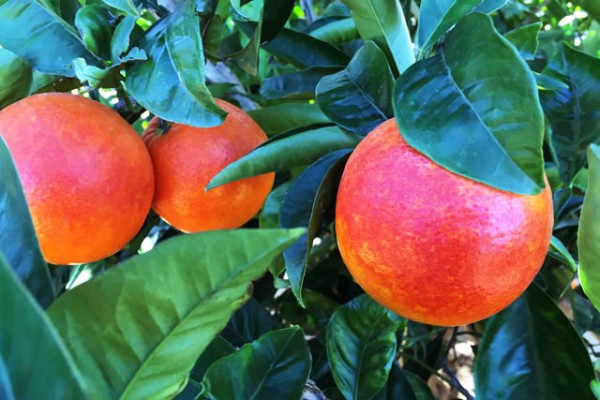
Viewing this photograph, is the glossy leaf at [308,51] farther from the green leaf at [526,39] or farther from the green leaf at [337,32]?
the green leaf at [526,39]

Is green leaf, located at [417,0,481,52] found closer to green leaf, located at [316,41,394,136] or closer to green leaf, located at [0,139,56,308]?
green leaf, located at [316,41,394,136]

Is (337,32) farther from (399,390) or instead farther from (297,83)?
(399,390)

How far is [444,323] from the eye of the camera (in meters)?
0.53

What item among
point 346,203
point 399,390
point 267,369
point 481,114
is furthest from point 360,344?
point 481,114

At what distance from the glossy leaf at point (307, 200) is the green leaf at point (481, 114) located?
14cm

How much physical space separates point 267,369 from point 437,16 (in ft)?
1.40

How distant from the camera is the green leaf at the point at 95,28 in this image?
612 mm

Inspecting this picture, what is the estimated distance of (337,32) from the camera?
3.14ft

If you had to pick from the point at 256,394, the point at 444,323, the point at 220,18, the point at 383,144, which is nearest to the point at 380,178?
the point at 383,144

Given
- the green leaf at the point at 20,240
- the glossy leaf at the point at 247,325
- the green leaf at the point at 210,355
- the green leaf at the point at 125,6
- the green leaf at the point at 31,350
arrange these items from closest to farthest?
the green leaf at the point at 31,350, the green leaf at the point at 20,240, the green leaf at the point at 125,6, the green leaf at the point at 210,355, the glossy leaf at the point at 247,325

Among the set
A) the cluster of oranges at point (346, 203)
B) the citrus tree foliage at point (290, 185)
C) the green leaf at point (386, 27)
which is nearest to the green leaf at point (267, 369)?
the citrus tree foliage at point (290, 185)

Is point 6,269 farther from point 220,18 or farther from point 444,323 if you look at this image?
point 220,18

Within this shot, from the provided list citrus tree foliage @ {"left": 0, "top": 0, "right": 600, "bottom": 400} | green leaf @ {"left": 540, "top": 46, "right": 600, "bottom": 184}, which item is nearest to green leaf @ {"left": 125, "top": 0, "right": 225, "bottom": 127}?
citrus tree foliage @ {"left": 0, "top": 0, "right": 600, "bottom": 400}

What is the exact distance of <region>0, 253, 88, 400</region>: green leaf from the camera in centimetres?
26
